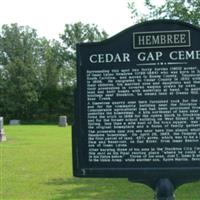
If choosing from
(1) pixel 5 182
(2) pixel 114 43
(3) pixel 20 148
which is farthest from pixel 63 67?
(2) pixel 114 43

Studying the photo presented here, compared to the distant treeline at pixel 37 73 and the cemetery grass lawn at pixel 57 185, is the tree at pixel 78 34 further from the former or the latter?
the cemetery grass lawn at pixel 57 185

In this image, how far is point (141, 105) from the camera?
7.00 metres

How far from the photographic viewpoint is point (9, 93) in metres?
76.6

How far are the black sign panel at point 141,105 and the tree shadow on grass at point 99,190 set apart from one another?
469 centimetres

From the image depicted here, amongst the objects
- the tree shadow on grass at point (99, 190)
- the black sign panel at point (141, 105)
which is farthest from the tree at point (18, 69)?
the black sign panel at point (141, 105)

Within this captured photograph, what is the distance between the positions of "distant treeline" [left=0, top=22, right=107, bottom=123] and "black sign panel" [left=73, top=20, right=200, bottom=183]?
6153cm

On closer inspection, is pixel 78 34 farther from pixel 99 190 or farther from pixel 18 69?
pixel 99 190

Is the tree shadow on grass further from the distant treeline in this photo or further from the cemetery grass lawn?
the distant treeline

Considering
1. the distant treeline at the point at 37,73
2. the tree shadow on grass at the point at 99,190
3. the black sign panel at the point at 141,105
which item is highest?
the distant treeline at the point at 37,73

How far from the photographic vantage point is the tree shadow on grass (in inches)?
467

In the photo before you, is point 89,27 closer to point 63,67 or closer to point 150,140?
point 63,67

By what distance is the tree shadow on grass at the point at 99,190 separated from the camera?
467 inches

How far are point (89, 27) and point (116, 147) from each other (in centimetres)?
8394

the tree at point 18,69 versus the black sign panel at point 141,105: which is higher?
the tree at point 18,69
